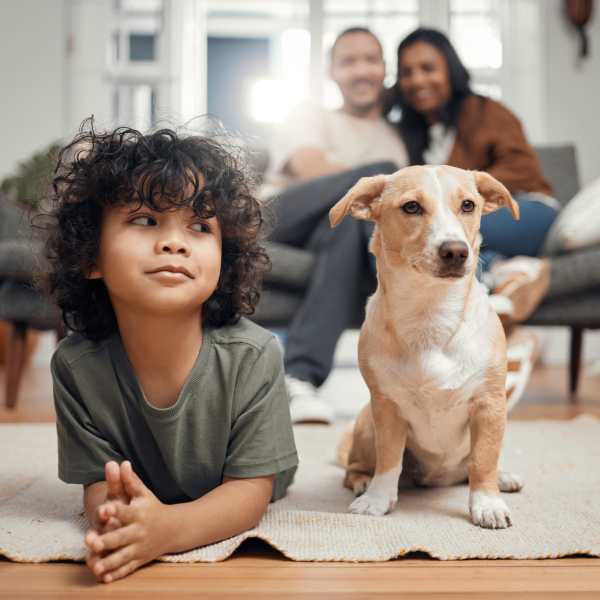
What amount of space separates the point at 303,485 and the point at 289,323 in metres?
0.95

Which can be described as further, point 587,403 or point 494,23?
point 494,23

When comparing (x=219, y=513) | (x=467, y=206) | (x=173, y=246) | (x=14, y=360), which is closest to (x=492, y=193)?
(x=467, y=206)

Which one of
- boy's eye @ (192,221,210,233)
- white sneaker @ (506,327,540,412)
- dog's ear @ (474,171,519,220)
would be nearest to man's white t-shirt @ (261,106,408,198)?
white sneaker @ (506,327,540,412)

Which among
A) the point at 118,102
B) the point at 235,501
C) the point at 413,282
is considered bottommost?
the point at 235,501

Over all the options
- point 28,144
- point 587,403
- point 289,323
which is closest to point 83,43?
point 28,144

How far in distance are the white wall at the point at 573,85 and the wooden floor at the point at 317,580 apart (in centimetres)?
340

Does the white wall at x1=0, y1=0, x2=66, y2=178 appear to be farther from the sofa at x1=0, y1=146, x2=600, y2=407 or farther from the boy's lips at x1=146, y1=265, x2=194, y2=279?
the boy's lips at x1=146, y1=265, x2=194, y2=279

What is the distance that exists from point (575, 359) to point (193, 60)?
2.66 metres

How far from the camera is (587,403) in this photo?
2.41m

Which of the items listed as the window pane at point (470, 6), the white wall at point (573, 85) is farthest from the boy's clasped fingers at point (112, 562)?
the window pane at point (470, 6)

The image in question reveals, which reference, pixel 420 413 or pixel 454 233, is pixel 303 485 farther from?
pixel 454 233

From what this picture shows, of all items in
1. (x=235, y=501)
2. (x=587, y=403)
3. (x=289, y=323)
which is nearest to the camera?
(x=235, y=501)

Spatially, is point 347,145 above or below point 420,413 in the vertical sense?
above

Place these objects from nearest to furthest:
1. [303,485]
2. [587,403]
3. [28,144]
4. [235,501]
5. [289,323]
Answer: [235,501]
[303,485]
[289,323]
[587,403]
[28,144]
